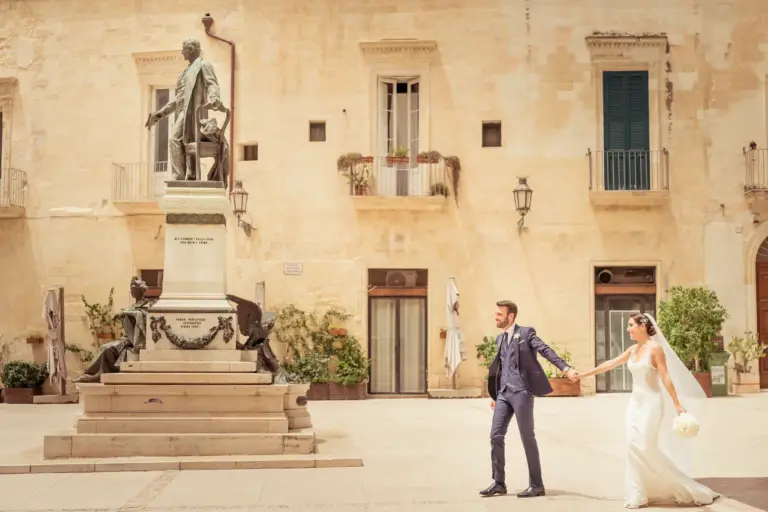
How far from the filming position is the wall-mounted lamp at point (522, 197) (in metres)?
18.5

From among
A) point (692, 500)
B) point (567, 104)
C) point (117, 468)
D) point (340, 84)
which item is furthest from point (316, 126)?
point (692, 500)

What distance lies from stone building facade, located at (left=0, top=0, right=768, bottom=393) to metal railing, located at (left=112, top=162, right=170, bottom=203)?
0.14 feet

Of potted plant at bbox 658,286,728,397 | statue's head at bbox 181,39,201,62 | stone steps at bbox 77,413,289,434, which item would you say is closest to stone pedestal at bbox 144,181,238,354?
stone steps at bbox 77,413,289,434

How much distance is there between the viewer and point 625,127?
19.3 meters

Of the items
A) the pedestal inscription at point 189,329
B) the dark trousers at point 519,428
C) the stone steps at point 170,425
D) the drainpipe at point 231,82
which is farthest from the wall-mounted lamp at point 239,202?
the dark trousers at point 519,428

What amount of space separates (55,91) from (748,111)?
1491 centimetres

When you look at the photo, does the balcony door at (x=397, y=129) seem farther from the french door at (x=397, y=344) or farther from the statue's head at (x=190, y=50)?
the statue's head at (x=190, y=50)

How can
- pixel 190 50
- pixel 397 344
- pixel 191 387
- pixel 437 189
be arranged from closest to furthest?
1. pixel 191 387
2. pixel 190 50
3. pixel 437 189
4. pixel 397 344

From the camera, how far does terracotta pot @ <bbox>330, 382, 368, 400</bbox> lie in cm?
1828

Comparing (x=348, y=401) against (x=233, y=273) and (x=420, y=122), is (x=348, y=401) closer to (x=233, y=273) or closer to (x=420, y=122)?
(x=233, y=273)

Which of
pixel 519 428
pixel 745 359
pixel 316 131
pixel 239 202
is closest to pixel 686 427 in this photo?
pixel 519 428

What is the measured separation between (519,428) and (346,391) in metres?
11.2

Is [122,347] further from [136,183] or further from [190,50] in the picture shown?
[136,183]

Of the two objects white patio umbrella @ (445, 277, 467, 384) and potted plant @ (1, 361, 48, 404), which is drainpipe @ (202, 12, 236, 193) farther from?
potted plant @ (1, 361, 48, 404)
